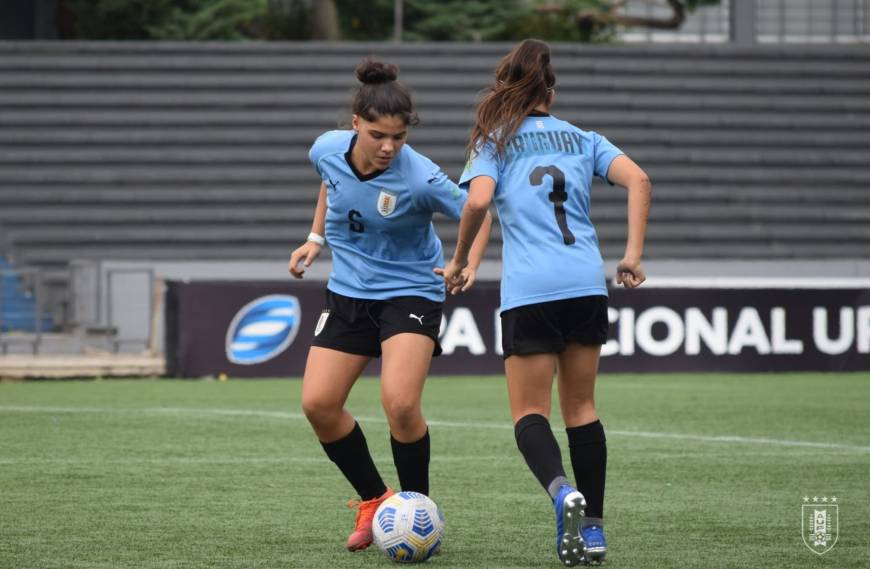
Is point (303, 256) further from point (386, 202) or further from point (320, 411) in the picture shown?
point (320, 411)

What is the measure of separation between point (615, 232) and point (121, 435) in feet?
40.1

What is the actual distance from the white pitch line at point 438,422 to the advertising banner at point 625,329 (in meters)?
3.48

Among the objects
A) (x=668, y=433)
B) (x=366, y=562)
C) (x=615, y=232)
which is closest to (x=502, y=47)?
(x=615, y=232)

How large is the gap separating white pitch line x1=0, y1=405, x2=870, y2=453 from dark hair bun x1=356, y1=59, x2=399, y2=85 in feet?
15.1

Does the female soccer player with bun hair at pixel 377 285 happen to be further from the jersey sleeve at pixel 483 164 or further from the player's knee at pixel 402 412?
the jersey sleeve at pixel 483 164

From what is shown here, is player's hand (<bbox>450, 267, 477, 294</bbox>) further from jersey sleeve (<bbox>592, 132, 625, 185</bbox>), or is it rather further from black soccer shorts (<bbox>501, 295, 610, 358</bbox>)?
jersey sleeve (<bbox>592, 132, 625, 185</bbox>)

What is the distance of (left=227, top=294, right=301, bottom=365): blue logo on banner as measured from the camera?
1526 cm

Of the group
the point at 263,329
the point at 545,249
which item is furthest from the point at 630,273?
the point at 263,329

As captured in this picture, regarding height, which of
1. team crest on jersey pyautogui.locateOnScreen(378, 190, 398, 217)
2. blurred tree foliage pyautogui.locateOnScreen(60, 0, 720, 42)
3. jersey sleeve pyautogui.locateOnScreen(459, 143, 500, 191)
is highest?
blurred tree foliage pyautogui.locateOnScreen(60, 0, 720, 42)

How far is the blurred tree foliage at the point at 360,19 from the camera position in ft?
76.8

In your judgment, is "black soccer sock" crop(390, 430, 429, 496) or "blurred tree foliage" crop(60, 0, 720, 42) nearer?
"black soccer sock" crop(390, 430, 429, 496)

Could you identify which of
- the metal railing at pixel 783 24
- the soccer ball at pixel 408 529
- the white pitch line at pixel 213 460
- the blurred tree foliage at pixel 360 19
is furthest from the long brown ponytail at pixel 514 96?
the metal railing at pixel 783 24

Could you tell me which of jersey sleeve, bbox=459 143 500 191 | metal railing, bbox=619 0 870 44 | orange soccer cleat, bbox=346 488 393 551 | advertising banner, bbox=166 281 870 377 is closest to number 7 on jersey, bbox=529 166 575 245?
jersey sleeve, bbox=459 143 500 191

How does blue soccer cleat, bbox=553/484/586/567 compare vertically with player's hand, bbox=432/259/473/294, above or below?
below
